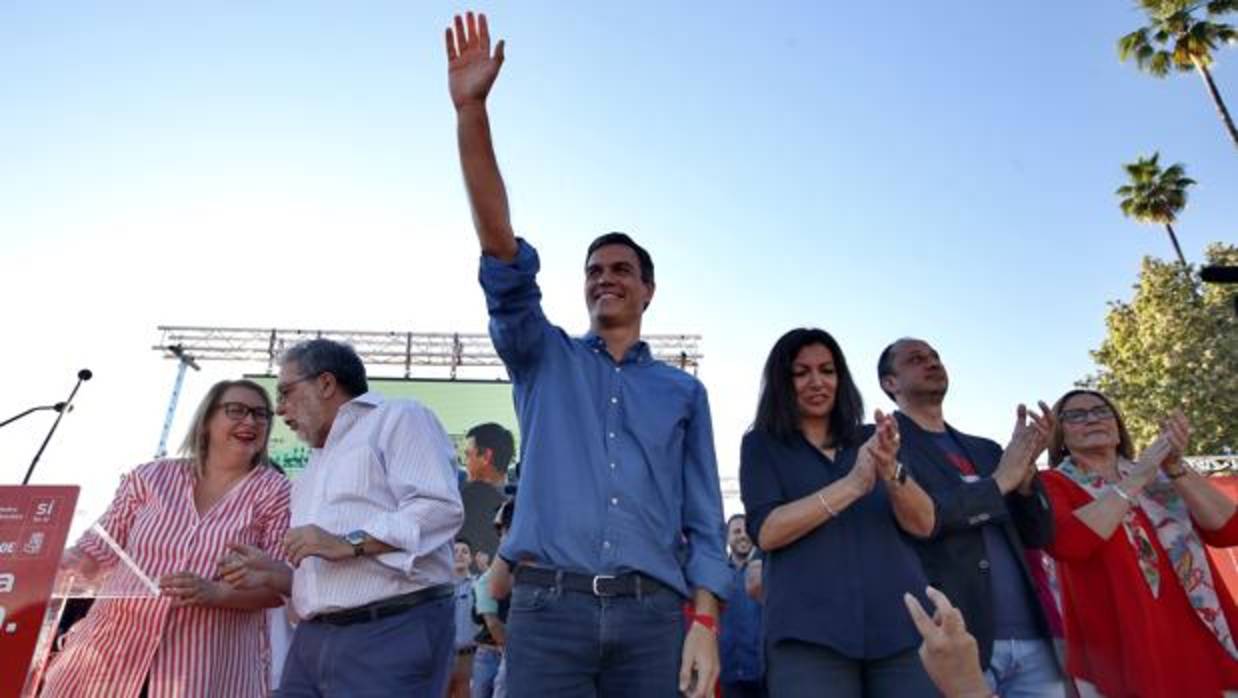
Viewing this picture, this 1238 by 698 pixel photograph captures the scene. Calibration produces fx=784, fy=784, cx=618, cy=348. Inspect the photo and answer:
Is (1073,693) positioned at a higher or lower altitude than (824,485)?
lower

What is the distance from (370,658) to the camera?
221cm

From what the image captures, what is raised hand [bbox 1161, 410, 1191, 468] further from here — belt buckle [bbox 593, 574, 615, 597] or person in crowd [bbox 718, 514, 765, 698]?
belt buckle [bbox 593, 574, 615, 597]

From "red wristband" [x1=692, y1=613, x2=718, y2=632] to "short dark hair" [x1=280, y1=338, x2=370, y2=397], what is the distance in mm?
1433

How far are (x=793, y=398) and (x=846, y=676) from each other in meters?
0.97

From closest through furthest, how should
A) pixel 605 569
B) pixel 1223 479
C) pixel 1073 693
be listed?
1. pixel 605 569
2. pixel 1073 693
3. pixel 1223 479

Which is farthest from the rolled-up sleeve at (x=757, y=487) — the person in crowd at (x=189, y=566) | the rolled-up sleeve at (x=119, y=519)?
the rolled-up sleeve at (x=119, y=519)

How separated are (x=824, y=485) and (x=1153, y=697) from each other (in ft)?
4.72

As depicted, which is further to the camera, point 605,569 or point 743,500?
point 743,500

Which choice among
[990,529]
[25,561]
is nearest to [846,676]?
[990,529]

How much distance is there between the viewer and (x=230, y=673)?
261 cm

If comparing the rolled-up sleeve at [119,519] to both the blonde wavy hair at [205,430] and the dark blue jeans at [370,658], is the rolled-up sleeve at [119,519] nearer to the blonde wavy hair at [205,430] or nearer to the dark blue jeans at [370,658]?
the blonde wavy hair at [205,430]

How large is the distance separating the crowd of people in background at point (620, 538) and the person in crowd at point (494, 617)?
3 cm

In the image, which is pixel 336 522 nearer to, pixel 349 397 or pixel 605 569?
pixel 349 397

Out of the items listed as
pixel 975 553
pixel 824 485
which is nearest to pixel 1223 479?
pixel 975 553
